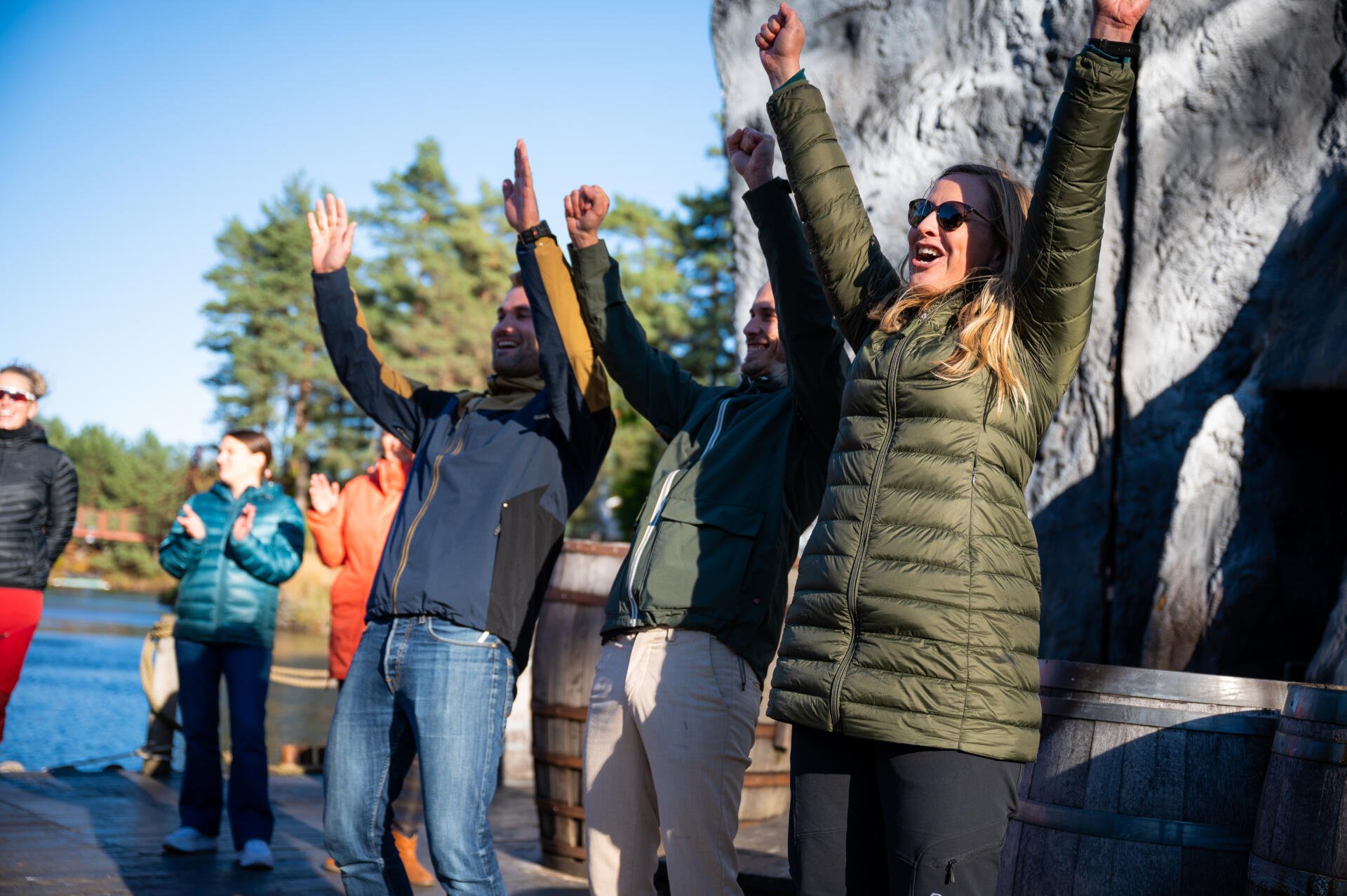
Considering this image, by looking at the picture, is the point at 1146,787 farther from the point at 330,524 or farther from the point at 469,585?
the point at 330,524

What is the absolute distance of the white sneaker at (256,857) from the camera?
418 centimetres

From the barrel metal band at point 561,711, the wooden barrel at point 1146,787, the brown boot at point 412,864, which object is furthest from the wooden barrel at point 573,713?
the wooden barrel at point 1146,787

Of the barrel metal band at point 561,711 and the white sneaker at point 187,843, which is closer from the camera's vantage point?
the barrel metal band at point 561,711

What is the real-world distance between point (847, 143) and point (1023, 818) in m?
4.63

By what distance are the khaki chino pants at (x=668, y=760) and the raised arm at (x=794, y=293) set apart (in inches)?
21.7

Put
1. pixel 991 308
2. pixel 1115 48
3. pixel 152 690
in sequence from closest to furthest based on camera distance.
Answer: pixel 1115 48 → pixel 991 308 → pixel 152 690

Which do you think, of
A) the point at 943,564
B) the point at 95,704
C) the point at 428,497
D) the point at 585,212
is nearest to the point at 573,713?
the point at 428,497

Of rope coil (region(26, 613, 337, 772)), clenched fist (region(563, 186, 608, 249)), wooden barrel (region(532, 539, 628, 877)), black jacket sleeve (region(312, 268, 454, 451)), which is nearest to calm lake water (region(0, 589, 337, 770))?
rope coil (region(26, 613, 337, 772))

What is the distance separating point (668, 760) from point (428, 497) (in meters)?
0.93

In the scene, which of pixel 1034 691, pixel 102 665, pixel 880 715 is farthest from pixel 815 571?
pixel 102 665

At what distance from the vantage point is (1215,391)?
4.96m

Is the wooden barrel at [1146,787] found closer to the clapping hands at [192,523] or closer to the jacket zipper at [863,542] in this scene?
the jacket zipper at [863,542]

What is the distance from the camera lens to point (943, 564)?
1770mm

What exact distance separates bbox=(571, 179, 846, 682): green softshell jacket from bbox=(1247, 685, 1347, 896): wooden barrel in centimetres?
99
